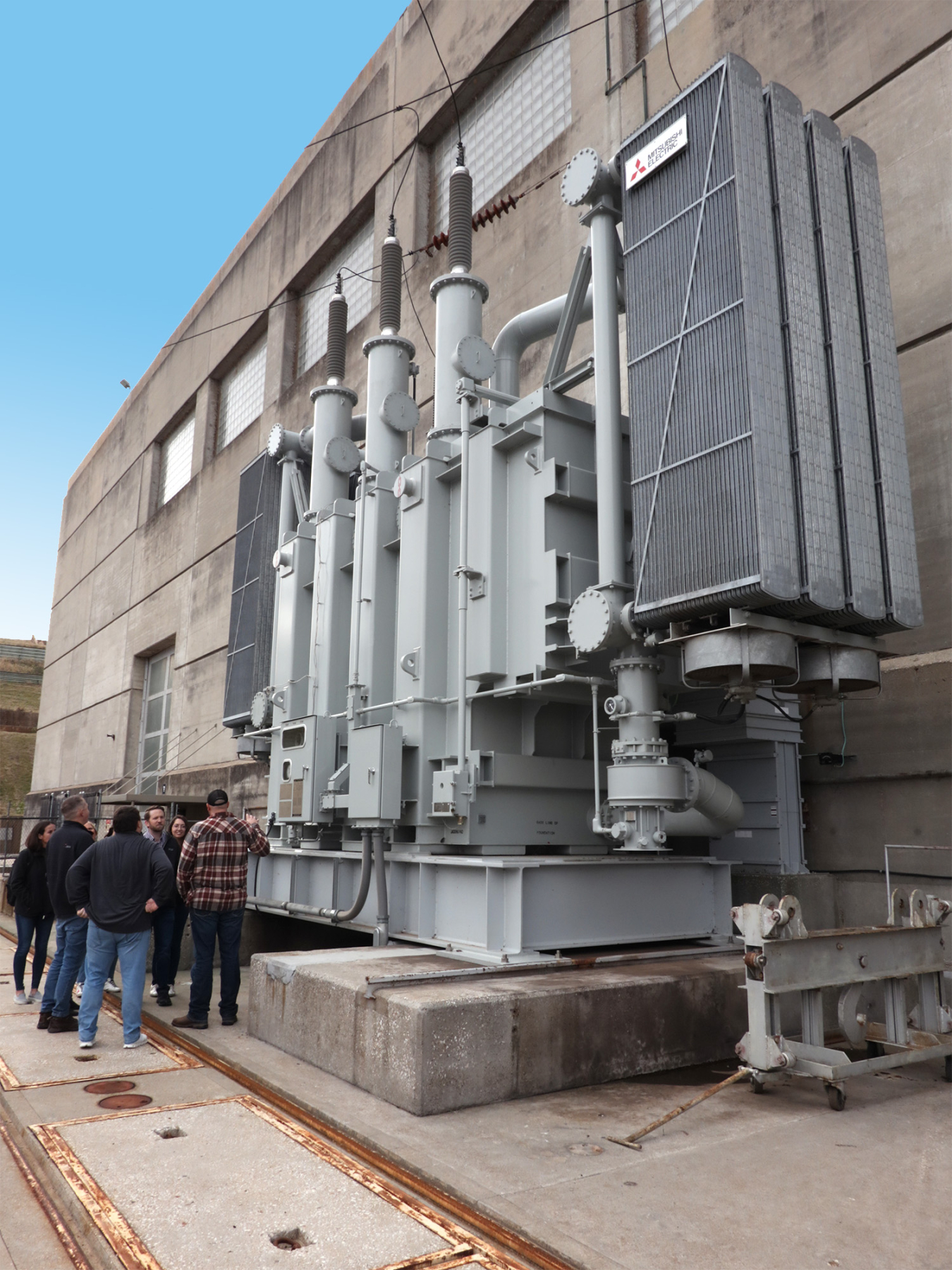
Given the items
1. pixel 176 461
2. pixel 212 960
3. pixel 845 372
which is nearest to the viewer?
pixel 845 372

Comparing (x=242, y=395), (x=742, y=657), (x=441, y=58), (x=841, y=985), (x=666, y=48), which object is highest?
(x=441, y=58)

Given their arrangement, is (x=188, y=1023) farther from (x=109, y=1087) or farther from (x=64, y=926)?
(x=109, y=1087)

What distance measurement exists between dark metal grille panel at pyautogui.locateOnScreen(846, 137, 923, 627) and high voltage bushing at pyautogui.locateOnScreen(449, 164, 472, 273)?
13.2ft

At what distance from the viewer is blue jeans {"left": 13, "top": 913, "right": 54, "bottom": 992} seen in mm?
8359

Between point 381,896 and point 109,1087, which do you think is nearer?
point 109,1087

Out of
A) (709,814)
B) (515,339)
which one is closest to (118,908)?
(709,814)

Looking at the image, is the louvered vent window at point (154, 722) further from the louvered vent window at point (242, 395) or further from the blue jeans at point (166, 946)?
the blue jeans at point (166, 946)

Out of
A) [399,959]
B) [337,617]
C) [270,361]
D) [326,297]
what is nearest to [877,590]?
[399,959]

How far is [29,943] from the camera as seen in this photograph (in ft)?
28.6

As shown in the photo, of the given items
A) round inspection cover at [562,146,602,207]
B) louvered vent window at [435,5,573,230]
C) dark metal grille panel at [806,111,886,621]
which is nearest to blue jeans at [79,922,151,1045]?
dark metal grille panel at [806,111,886,621]

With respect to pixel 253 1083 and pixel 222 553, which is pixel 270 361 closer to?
pixel 222 553

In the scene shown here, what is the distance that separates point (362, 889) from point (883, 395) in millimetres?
5772

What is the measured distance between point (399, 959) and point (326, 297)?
16.8 m

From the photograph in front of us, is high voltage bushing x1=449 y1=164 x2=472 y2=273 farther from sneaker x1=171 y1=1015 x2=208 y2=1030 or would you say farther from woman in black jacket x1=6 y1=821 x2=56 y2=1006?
sneaker x1=171 y1=1015 x2=208 y2=1030
